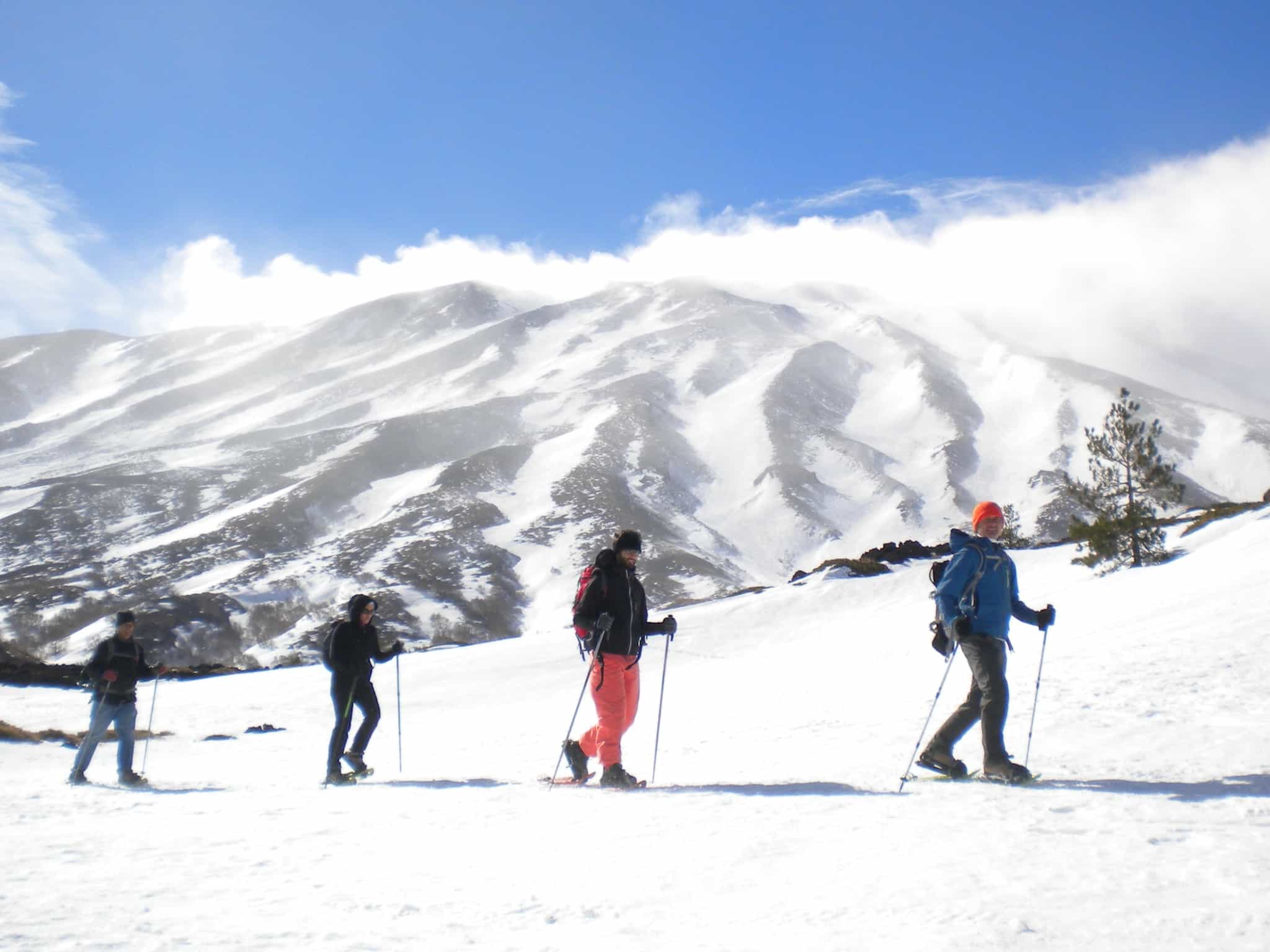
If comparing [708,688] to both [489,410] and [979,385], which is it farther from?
[979,385]

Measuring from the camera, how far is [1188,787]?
19.0 feet

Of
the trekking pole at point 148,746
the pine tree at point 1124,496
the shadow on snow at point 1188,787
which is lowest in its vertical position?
the trekking pole at point 148,746

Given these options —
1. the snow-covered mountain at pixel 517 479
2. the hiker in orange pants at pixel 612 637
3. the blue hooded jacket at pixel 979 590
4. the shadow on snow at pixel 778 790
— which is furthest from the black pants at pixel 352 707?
the snow-covered mountain at pixel 517 479

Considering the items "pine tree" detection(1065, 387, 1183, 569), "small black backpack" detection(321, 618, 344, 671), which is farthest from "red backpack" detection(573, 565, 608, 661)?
"pine tree" detection(1065, 387, 1183, 569)

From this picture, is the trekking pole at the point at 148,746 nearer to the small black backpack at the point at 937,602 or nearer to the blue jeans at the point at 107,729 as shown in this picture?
the blue jeans at the point at 107,729

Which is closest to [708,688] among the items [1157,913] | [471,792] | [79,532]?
[471,792]

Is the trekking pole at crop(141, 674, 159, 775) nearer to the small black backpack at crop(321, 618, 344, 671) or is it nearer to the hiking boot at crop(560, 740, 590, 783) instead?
the small black backpack at crop(321, 618, 344, 671)

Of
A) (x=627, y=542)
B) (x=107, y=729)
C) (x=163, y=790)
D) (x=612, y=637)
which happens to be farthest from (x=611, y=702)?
(x=107, y=729)

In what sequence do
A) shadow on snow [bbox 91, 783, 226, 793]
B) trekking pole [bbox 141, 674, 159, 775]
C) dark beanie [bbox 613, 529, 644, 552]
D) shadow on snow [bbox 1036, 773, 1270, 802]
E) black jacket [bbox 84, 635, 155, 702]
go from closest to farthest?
shadow on snow [bbox 1036, 773, 1270, 802] < dark beanie [bbox 613, 529, 644, 552] < shadow on snow [bbox 91, 783, 226, 793] < black jacket [bbox 84, 635, 155, 702] < trekking pole [bbox 141, 674, 159, 775]

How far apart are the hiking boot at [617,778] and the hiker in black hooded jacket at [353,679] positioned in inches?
118

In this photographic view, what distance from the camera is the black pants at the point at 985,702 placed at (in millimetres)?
6496

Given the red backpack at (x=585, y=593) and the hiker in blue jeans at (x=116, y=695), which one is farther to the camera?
the hiker in blue jeans at (x=116, y=695)

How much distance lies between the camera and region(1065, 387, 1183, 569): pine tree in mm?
29266

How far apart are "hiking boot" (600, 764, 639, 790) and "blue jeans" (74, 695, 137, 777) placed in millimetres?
5736
